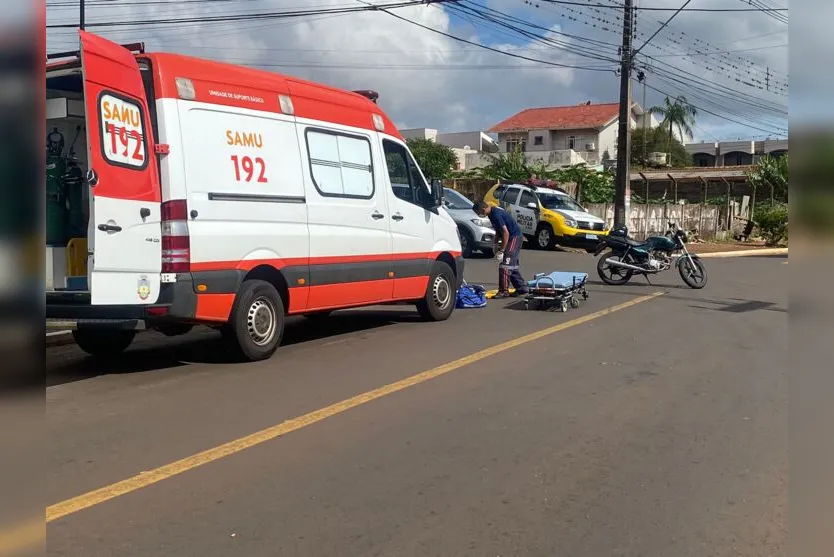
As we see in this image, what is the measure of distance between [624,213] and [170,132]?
2086cm

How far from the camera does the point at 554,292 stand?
11.7m

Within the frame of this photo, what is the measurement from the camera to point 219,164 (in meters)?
7.23

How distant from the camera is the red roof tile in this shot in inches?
2425

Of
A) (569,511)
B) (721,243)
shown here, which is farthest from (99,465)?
(721,243)

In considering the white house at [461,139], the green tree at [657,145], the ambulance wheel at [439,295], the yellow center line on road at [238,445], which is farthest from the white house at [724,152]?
Answer: the yellow center line on road at [238,445]

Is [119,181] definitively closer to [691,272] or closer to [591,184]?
[691,272]

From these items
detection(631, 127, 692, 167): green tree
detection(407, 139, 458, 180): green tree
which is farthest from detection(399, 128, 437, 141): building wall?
detection(631, 127, 692, 167): green tree

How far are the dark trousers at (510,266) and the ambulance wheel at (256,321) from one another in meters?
5.94

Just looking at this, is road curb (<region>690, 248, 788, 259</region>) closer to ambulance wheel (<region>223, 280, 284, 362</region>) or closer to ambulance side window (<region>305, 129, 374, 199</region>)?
ambulance side window (<region>305, 129, 374, 199</region>)

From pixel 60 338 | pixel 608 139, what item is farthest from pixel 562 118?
pixel 60 338

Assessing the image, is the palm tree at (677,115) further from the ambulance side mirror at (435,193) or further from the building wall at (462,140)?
the ambulance side mirror at (435,193)

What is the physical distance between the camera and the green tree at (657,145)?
64.4m

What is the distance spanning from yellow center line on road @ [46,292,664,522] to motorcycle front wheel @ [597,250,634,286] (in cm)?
727

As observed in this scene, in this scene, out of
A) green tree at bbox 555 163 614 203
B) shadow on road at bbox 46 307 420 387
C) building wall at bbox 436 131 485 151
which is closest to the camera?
shadow on road at bbox 46 307 420 387
